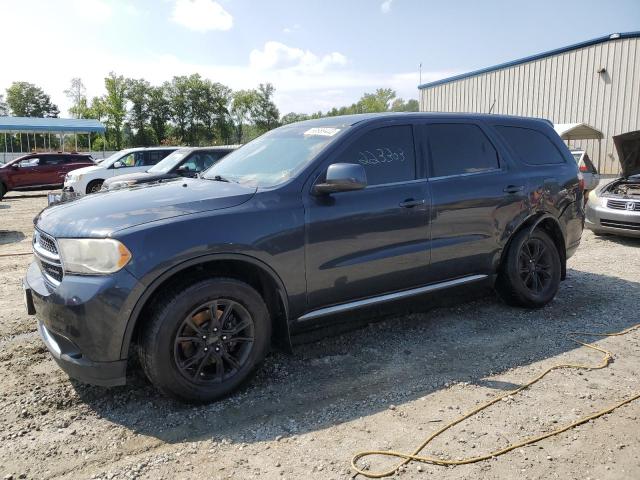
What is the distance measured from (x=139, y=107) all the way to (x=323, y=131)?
226ft

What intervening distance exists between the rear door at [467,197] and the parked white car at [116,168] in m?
11.7

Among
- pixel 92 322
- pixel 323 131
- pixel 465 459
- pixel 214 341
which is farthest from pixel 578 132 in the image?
pixel 92 322

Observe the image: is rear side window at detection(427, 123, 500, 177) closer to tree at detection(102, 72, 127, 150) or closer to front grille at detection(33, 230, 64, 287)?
front grille at detection(33, 230, 64, 287)

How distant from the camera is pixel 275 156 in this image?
405 centimetres

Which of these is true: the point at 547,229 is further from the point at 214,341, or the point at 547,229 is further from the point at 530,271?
the point at 214,341

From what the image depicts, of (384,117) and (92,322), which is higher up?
(384,117)

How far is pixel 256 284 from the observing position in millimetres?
3514

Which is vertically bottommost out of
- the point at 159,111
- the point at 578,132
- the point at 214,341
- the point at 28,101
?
the point at 214,341

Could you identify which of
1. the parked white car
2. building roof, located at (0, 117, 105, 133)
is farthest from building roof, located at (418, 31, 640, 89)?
building roof, located at (0, 117, 105, 133)

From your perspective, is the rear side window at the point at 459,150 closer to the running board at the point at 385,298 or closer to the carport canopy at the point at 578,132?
the running board at the point at 385,298

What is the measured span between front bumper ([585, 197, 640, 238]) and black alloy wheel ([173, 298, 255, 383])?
7.33 meters

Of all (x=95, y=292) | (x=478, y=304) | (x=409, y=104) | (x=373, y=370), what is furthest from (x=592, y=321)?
(x=409, y=104)

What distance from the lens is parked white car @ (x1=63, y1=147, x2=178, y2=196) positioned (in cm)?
1458

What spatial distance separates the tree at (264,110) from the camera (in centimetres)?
7779
